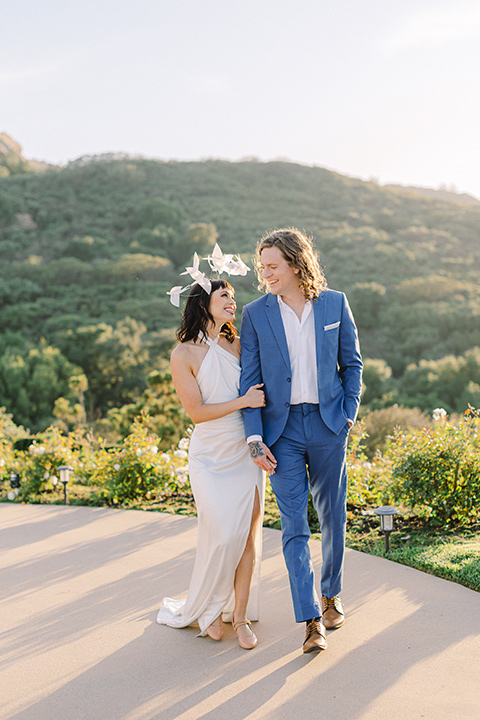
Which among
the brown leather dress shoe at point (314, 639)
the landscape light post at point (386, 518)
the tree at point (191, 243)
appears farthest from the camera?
the tree at point (191, 243)

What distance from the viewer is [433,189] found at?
5525cm

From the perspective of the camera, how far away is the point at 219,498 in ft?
9.04

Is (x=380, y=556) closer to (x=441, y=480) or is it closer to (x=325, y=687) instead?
(x=441, y=480)

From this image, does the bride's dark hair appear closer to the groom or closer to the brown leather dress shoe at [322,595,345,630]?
the groom

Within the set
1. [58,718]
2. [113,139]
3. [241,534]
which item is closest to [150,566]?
[241,534]

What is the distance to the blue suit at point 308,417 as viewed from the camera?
266cm

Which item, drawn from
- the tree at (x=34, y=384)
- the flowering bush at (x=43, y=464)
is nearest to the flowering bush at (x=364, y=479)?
the flowering bush at (x=43, y=464)

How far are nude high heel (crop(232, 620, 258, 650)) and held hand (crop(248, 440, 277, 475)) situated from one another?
654mm

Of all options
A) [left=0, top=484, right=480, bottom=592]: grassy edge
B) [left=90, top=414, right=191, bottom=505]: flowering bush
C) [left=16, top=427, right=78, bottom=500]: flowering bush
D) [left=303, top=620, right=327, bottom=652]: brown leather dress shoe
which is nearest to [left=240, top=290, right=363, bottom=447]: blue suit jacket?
[left=303, top=620, right=327, bottom=652]: brown leather dress shoe

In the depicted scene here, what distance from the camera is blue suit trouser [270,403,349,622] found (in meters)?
2.57

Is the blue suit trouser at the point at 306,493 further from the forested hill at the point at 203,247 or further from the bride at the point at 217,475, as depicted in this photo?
the forested hill at the point at 203,247

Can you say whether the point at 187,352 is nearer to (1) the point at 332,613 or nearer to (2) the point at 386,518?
(1) the point at 332,613

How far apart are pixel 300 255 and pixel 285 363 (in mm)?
458

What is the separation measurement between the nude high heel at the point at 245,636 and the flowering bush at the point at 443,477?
6.59 feet
